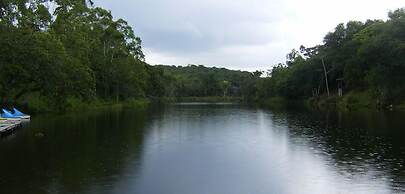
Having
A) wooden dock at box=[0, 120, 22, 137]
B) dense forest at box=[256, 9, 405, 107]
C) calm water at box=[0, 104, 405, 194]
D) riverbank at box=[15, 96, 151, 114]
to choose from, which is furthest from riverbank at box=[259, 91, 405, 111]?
wooden dock at box=[0, 120, 22, 137]

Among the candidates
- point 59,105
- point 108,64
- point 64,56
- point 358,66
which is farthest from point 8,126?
point 358,66

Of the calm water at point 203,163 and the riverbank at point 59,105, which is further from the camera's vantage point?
the riverbank at point 59,105

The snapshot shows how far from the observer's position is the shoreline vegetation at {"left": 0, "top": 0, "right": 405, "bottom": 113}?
37.7m

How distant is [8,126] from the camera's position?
30438 millimetres

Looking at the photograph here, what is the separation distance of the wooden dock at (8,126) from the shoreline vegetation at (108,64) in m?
3.52

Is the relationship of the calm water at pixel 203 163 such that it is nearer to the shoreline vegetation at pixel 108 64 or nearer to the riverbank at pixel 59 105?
the shoreline vegetation at pixel 108 64

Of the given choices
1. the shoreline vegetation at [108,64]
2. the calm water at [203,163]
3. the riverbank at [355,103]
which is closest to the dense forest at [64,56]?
the shoreline vegetation at [108,64]

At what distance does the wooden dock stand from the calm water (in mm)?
708

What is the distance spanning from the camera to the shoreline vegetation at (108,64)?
37.7 m

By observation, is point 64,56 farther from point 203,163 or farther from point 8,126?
point 203,163

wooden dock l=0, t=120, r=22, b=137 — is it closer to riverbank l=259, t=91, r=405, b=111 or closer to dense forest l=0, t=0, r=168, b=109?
dense forest l=0, t=0, r=168, b=109

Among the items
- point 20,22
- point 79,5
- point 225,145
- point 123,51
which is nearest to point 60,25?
point 79,5

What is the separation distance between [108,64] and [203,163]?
62923 millimetres

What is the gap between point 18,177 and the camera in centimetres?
1611
